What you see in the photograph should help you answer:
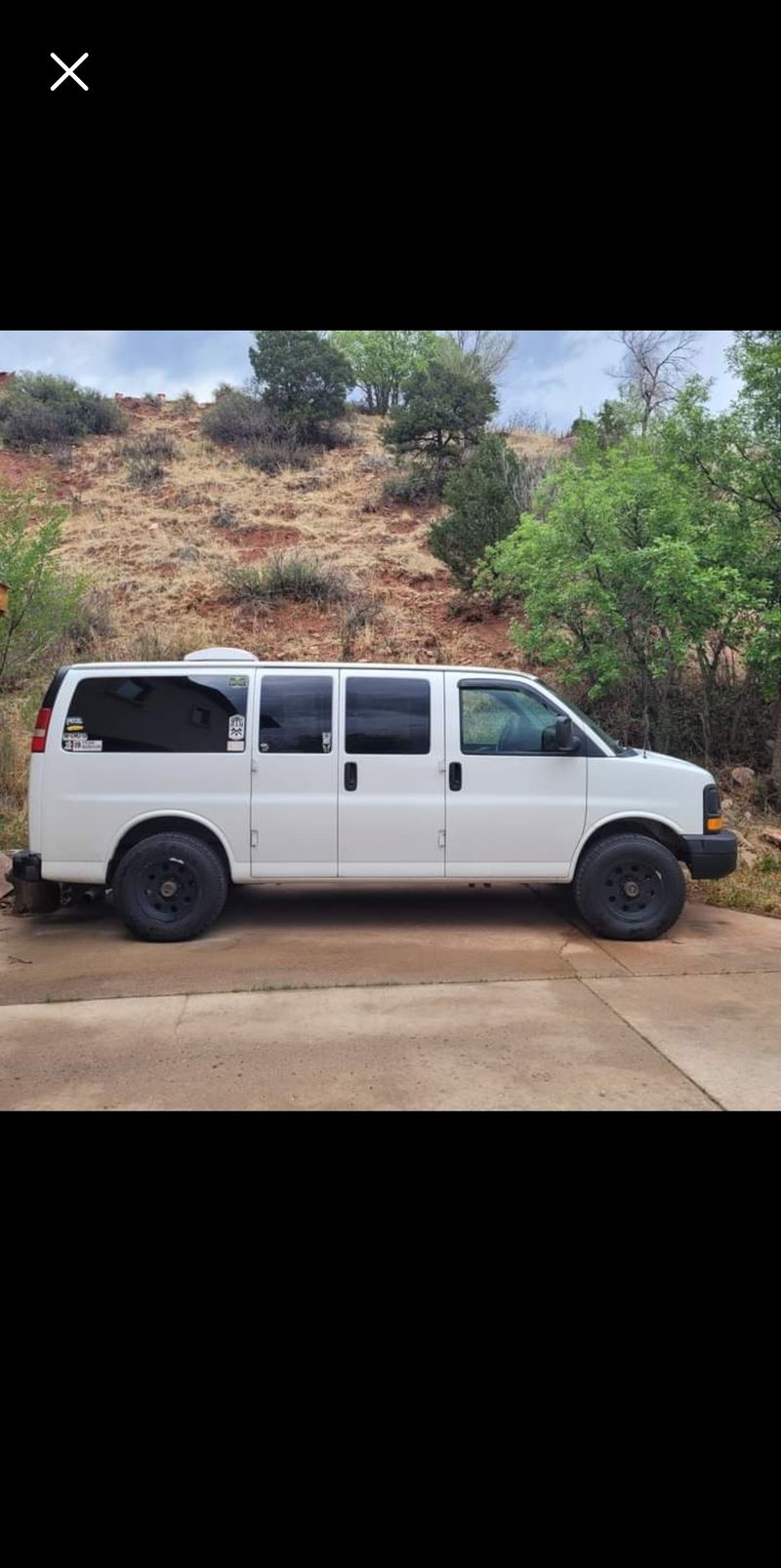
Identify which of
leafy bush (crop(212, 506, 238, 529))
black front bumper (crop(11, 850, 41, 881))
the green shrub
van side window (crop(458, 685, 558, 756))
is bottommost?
black front bumper (crop(11, 850, 41, 881))

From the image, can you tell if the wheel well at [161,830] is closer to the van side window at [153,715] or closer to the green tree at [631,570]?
the van side window at [153,715]

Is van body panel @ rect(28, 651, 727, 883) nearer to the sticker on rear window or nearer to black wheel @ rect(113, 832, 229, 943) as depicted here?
the sticker on rear window

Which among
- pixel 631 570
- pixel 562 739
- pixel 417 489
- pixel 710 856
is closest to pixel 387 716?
pixel 562 739

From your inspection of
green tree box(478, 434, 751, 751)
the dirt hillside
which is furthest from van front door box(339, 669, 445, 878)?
the dirt hillside

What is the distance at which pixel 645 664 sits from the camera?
9.58m

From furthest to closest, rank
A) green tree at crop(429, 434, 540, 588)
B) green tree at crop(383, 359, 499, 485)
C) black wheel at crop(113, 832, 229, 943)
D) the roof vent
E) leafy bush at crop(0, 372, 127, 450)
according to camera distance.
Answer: leafy bush at crop(0, 372, 127, 450)
green tree at crop(383, 359, 499, 485)
green tree at crop(429, 434, 540, 588)
the roof vent
black wheel at crop(113, 832, 229, 943)

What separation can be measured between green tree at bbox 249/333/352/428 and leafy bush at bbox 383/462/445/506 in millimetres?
5545

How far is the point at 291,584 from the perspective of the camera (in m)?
15.7

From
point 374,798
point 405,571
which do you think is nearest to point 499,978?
point 374,798

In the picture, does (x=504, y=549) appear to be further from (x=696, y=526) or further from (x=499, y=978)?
(x=499, y=978)

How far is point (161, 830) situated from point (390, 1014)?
2.30 meters

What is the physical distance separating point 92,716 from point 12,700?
563 centimetres

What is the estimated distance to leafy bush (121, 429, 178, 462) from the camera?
76.7 feet

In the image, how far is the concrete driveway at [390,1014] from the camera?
11.6 feet
